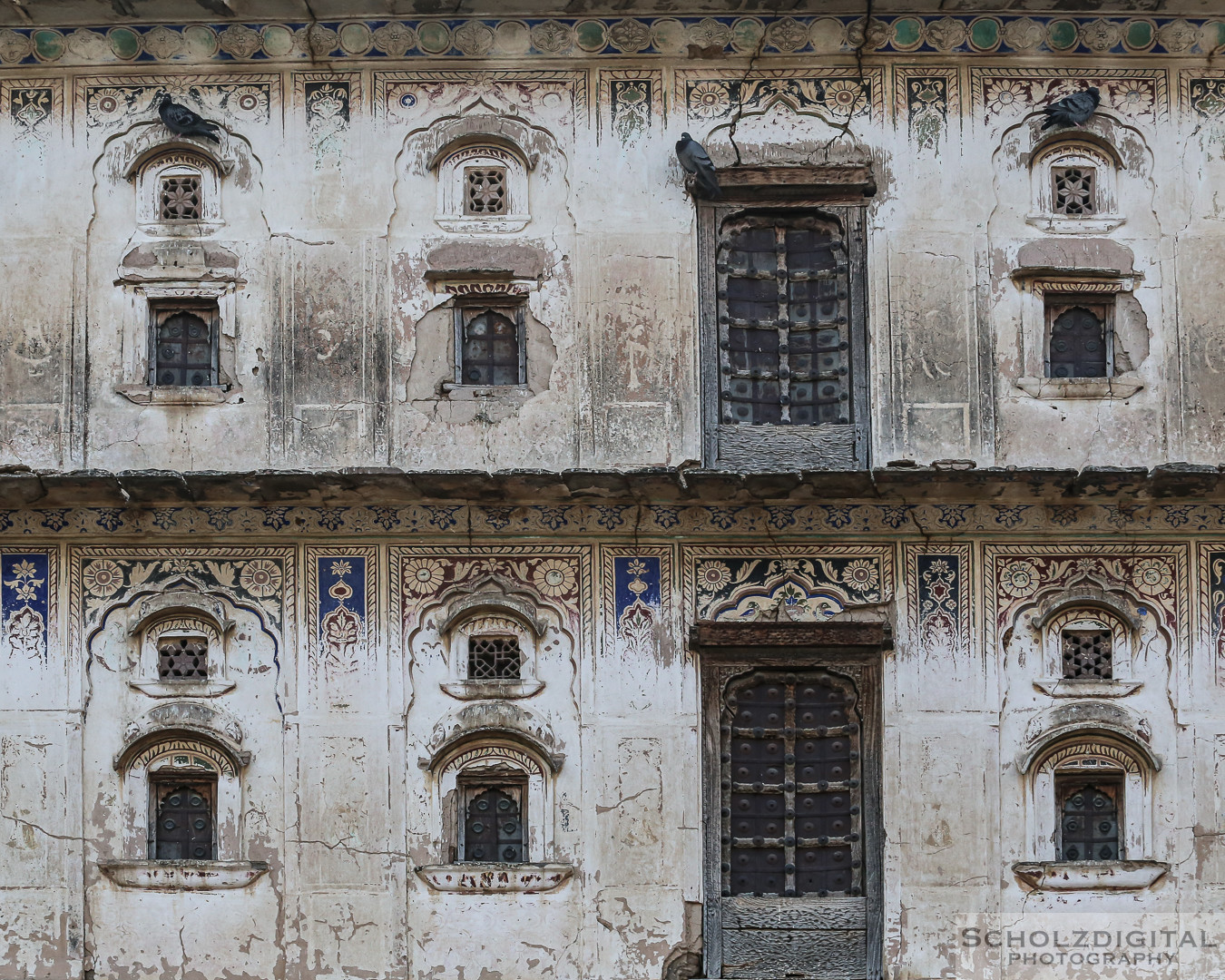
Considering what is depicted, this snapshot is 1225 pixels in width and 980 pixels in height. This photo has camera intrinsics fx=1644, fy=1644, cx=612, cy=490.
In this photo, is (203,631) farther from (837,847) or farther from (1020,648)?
(1020,648)

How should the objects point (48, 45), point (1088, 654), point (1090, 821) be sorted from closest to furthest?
point (1090, 821) → point (1088, 654) → point (48, 45)

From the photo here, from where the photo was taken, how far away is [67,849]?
9969mm

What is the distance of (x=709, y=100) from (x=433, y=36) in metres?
1.83

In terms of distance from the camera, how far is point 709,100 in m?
10.6

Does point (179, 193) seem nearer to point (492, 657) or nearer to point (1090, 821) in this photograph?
point (492, 657)

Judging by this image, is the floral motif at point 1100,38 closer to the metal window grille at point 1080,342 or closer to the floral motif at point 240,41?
the metal window grille at point 1080,342

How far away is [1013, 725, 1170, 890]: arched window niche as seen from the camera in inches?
388

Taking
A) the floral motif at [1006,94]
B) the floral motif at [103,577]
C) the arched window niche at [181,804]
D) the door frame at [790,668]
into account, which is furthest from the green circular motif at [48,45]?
the floral motif at [1006,94]

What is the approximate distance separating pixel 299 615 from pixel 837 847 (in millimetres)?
3599

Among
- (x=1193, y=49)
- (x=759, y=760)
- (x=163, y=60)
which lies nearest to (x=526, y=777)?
(x=759, y=760)

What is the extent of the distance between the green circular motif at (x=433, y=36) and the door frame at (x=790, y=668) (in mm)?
4080

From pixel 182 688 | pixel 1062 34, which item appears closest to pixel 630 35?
pixel 1062 34

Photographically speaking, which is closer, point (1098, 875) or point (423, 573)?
point (1098, 875)

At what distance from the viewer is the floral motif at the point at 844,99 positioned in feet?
34.6
